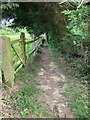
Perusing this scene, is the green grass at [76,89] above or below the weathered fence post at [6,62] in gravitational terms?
below

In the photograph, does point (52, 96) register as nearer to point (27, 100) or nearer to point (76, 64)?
point (27, 100)

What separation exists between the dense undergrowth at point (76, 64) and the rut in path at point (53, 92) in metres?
0.14

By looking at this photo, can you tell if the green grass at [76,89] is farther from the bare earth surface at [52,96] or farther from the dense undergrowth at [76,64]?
the bare earth surface at [52,96]

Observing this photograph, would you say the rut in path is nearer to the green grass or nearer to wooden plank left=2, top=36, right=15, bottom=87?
the green grass

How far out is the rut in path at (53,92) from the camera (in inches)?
163

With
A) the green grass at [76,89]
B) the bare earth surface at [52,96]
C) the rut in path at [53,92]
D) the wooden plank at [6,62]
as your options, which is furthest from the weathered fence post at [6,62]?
the green grass at [76,89]

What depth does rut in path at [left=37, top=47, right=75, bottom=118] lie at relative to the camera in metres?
4.14

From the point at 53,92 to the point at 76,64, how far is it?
2.89 m

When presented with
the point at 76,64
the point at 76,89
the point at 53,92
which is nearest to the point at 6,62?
the point at 53,92

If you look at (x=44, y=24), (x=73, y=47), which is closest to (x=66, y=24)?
(x=44, y=24)

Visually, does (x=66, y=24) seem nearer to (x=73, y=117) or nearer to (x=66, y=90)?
(x=66, y=90)

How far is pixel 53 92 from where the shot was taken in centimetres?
497

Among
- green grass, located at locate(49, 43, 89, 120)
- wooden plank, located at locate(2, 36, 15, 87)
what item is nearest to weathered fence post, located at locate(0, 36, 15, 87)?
wooden plank, located at locate(2, 36, 15, 87)

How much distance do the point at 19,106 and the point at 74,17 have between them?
3.31 meters
